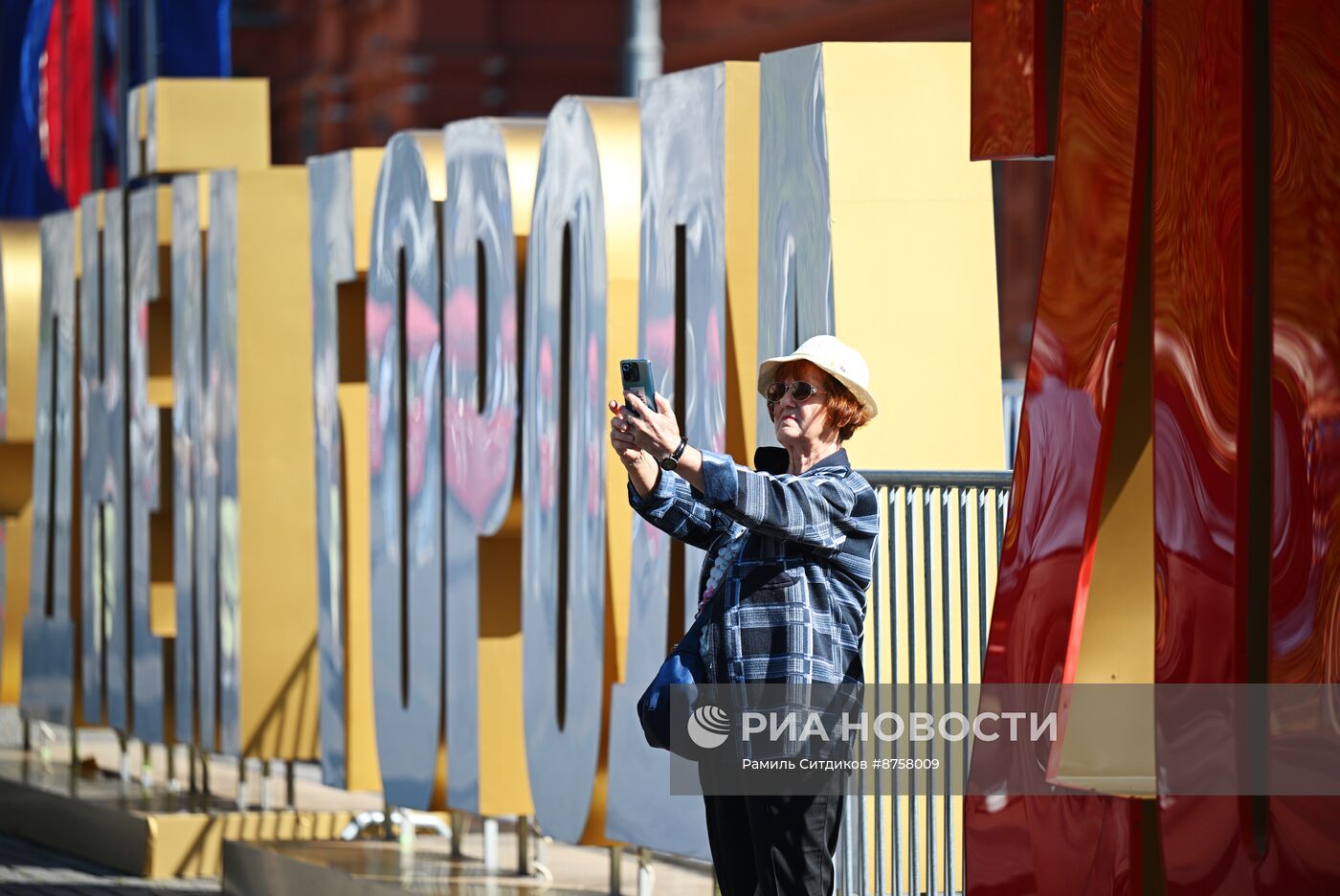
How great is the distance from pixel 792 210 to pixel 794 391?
161 cm

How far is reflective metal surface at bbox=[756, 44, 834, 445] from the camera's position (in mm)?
6000

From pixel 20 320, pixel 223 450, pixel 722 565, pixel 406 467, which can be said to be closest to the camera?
pixel 722 565

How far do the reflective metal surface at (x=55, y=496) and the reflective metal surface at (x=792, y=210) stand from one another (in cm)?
555

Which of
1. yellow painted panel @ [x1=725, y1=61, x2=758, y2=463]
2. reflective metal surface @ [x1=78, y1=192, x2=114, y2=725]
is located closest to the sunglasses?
yellow painted panel @ [x1=725, y1=61, x2=758, y2=463]

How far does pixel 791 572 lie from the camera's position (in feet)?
14.9

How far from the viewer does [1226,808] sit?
4020 millimetres

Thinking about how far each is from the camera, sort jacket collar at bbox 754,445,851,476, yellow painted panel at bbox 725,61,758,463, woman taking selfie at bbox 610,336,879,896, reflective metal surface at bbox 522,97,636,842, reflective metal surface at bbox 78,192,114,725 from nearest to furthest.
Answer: woman taking selfie at bbox 610,336,879,896, jacket collar at bbox 754,445,851,476, yellow painted panel at bbox 725,61,758,463, reflective metal surface at bbox 522,97,636,842, reflective metal surface at bbox 78,192,114,725

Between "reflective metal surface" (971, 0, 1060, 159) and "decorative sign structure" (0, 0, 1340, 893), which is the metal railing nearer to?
"decorative sign structure" (0, 0, 1340, 893)

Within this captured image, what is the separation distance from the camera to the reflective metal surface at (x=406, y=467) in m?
7.91

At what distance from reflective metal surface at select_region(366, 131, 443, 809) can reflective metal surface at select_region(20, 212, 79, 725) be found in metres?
3.12

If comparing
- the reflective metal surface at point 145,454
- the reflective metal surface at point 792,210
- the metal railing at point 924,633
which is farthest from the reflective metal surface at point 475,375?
the reflective metal surface at point 145,454

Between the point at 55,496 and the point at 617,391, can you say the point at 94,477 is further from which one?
the point at 617,391

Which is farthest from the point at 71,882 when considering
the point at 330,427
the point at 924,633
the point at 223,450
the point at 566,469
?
the point at 924,633

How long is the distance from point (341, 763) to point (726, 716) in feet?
13.6
